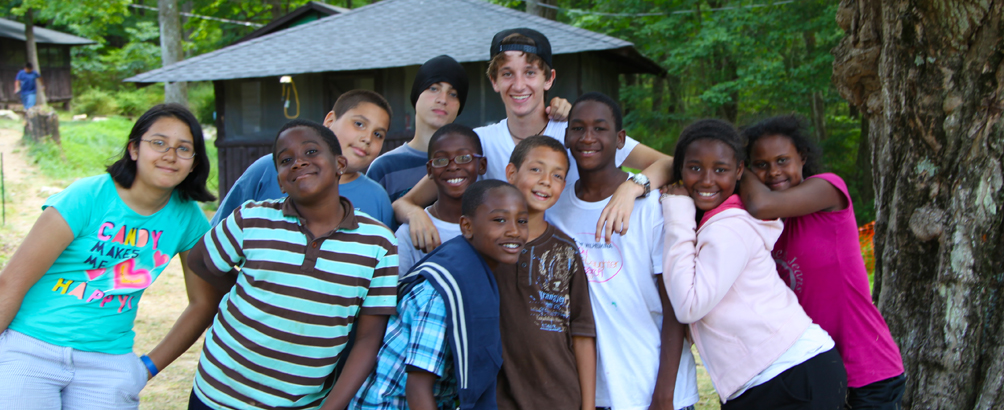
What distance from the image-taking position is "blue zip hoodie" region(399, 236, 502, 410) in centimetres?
208

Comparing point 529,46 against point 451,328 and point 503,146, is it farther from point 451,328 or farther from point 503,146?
point 451,328

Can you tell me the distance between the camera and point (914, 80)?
3.05 meters

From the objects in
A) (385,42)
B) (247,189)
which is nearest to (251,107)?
(385,42)

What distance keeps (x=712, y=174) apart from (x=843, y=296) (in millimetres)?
683

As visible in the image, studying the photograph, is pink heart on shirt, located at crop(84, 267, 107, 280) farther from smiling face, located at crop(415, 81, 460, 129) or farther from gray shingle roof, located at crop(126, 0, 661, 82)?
gray shingle roof, located at crop(126, 0, 661, 82)

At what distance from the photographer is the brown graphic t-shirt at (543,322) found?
2230 millimetres

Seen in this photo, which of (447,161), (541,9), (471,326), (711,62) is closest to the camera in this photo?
(471,326)

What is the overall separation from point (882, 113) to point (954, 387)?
1.39 metres

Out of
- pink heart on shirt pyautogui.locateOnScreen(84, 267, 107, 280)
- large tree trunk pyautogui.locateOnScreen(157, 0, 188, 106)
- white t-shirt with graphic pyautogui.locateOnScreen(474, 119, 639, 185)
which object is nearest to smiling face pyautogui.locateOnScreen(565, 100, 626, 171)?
white t-shirt with graphic pyautogui.locateOnScreen(474, 119, 639, 185)

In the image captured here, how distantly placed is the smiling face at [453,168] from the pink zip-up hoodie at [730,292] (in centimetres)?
83

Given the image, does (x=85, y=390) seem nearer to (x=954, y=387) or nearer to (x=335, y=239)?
(x=335, y=239)

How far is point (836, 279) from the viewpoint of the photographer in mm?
2438

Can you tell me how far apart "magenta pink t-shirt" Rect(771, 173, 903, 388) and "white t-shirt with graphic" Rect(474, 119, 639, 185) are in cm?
82

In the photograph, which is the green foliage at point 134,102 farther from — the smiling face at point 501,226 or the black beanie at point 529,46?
the smiling face at point 501,226
